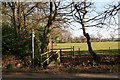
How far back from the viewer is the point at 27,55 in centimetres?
613

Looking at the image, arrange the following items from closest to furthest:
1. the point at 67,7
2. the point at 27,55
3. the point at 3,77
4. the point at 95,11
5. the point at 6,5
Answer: the point at 3,77
the point at 95,11
the point at 67,7
the point at 27,55
the point at 6,5

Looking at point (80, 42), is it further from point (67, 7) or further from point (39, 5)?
point (39, 5)

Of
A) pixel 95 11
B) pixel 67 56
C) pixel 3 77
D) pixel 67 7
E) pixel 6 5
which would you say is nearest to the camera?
pixel 3 77

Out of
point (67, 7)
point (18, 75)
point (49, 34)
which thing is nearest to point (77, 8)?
point (67, 7)

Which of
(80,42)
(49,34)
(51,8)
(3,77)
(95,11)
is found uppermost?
(51,8)

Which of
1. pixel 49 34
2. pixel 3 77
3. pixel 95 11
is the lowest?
pixel 3 77

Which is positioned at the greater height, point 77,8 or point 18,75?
point 77,8

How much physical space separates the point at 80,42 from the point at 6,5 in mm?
4675

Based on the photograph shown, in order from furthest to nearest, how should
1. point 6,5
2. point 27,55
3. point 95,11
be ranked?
point 6,5 < point 27,55 < point 95,11

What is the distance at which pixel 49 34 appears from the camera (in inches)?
251

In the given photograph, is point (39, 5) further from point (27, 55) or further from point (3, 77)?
point (3, 77)

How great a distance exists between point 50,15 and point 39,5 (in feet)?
3.45

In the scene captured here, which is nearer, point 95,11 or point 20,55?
point 95,11

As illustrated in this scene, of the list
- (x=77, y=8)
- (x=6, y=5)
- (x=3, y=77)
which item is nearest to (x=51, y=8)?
(x=77, y=8)
